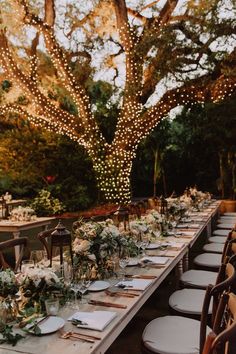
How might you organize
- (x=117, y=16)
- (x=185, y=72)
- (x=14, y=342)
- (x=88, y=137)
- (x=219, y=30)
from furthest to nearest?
(x=88, y=137), (x=117, y=16), (x=185, y=72), (x=219, y=30), (x=14, y=342)

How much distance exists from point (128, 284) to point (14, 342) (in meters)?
0.98

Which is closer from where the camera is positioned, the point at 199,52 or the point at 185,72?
the point at 199,52

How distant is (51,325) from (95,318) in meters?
0.23

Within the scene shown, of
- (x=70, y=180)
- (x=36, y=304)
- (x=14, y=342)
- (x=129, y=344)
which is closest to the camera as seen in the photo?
(x=14, y=342)

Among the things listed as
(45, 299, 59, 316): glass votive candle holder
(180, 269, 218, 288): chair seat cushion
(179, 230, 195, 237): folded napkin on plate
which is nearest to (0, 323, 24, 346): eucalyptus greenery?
(45, 299, 59, 316): glass votive candle holder

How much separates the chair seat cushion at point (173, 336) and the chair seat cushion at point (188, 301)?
197mm

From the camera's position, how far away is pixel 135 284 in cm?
261

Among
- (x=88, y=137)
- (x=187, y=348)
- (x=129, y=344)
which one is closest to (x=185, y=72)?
(x=88, y=137)

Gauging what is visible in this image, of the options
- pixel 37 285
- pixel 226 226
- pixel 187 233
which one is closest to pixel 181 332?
pixel 37 285

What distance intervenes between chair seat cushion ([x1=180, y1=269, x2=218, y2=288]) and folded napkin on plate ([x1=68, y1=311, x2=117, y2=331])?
154 centimetres

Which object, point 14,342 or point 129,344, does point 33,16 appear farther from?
point 14,342

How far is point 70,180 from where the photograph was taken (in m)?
13.5

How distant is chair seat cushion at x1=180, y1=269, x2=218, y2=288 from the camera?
3.45 meters

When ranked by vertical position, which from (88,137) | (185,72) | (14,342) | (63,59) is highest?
(63,59)
